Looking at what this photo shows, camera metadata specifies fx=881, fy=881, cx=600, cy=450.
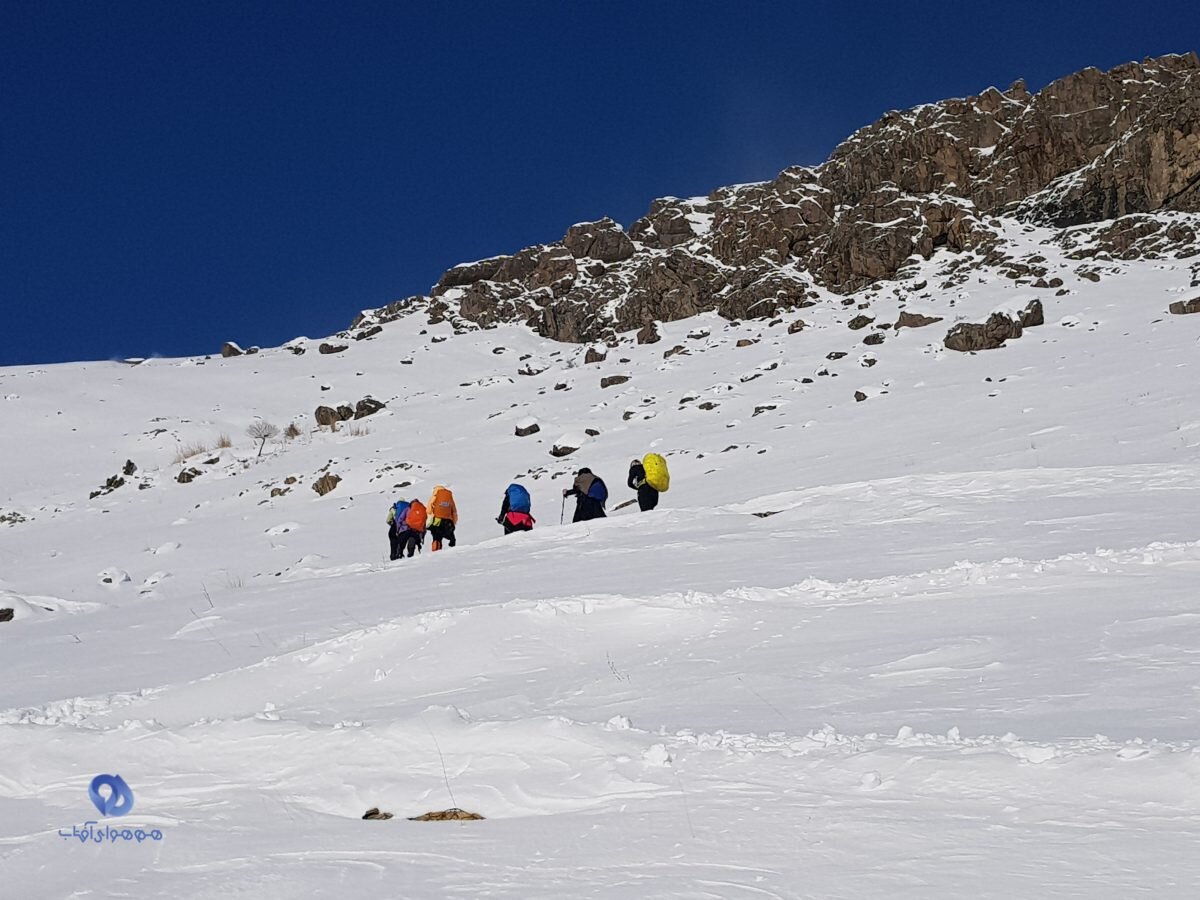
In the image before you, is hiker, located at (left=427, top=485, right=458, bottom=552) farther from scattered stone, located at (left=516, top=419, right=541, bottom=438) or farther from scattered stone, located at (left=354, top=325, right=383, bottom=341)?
scattered stone, located at (left=354, top=325, right=383, bottom=341)

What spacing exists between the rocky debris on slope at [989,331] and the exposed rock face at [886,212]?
42.3ft

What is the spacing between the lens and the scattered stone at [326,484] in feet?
84.3

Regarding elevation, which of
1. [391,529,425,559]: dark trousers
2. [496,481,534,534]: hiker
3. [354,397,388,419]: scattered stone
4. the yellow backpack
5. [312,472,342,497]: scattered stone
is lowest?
[391,529,425,559]: dark trousers

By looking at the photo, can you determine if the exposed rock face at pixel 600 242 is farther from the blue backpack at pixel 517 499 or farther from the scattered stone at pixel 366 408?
the blue backpack at pixel 517 499

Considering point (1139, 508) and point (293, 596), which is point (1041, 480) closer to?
point (1139, 508)

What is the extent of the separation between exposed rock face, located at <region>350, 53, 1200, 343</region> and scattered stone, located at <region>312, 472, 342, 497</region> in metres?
26.6

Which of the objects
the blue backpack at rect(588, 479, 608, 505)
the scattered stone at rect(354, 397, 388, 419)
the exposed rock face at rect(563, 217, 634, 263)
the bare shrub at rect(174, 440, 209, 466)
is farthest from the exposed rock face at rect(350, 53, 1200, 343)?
the blue backpack at rect(588, 479, 608, 505)

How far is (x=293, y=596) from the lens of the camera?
34.7ft

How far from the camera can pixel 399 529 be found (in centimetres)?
1505

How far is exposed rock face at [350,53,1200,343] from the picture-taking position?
44906mm

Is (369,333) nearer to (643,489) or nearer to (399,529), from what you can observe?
(399,529)

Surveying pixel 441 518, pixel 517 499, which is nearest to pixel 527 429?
pixel 441 518

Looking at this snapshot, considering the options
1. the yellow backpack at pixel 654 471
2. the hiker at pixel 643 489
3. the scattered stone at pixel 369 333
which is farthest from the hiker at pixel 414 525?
the scattered stone at pixel 369 333

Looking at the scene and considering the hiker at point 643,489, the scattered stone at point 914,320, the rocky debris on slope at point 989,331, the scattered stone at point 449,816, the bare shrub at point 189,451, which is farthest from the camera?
the bare shrub at point 189,451
